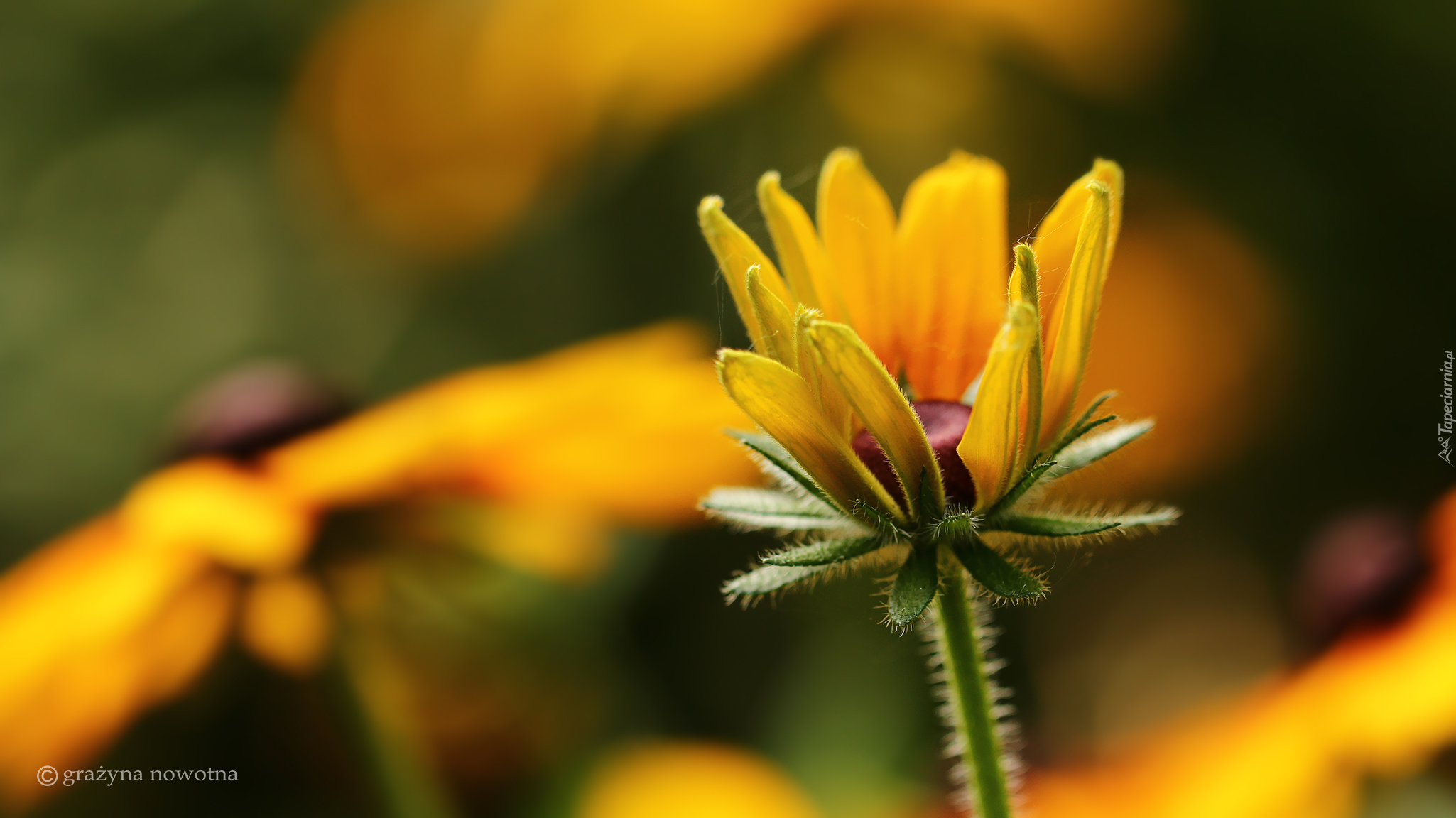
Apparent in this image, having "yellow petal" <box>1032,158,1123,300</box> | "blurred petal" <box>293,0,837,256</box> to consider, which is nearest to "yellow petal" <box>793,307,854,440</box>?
"yellow petal" <box>1032,158,1123,300</box>

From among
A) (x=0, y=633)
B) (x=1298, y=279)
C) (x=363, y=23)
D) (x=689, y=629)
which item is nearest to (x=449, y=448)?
(x=0, y=633)

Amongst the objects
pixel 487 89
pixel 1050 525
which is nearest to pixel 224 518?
pixel 1050 525

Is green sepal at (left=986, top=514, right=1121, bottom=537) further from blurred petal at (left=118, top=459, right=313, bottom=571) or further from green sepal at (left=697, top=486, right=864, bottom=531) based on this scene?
blurred petal at (left=118, top=459, right=313, bottom=571)

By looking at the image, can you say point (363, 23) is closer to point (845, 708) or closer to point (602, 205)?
point (602, 205)

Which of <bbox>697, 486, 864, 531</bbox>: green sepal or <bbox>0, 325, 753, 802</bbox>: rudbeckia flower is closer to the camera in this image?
<bbox>697, 486, 864, 531</bbox>: green sepal

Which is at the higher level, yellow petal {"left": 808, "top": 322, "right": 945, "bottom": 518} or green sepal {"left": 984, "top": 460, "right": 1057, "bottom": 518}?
yellow petal {"left": 808, "top": 322, "right": 945, "bottom": 518}

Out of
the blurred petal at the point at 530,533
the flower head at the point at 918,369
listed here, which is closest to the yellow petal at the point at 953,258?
the flower head at the point at 918,369
